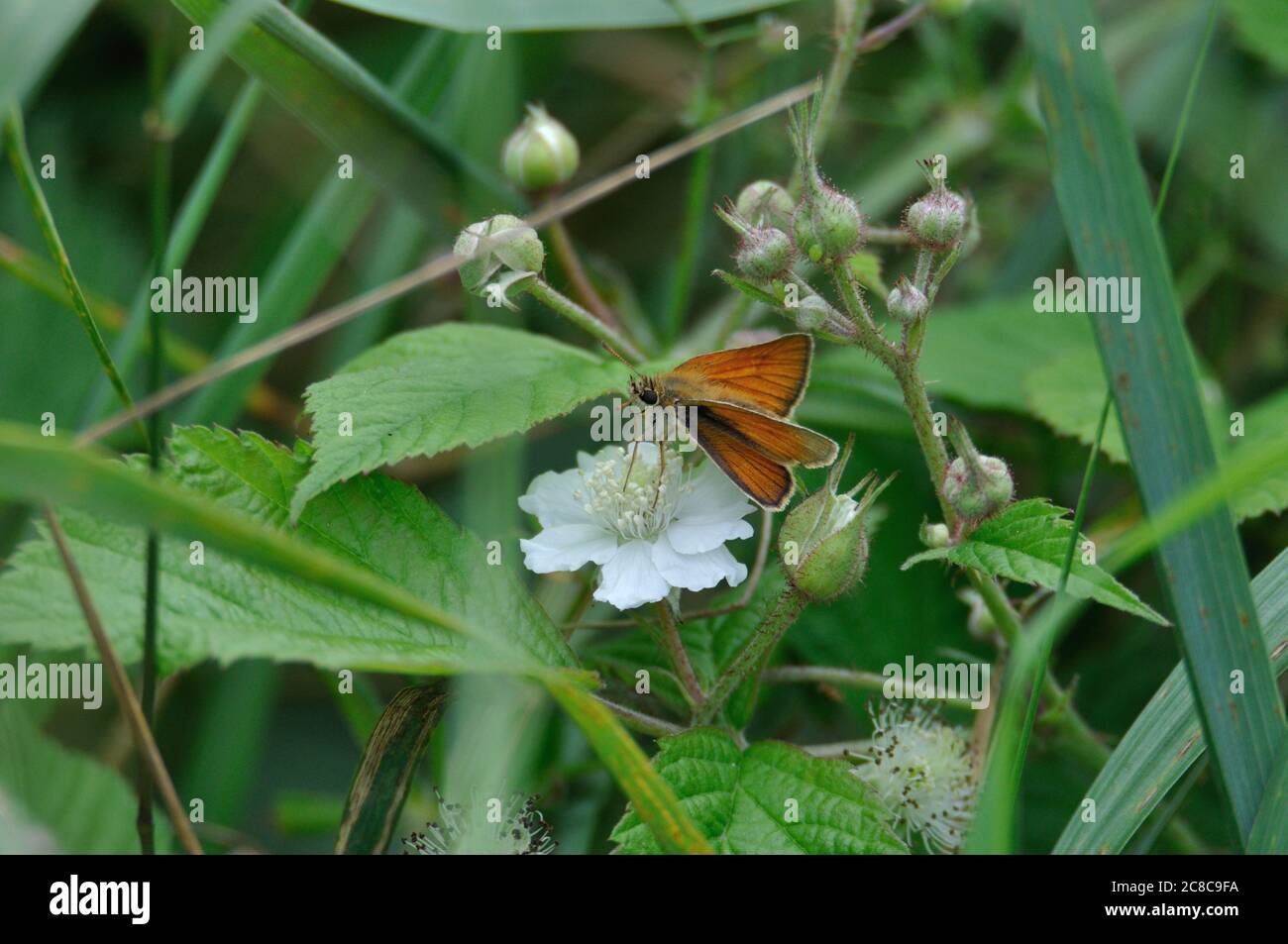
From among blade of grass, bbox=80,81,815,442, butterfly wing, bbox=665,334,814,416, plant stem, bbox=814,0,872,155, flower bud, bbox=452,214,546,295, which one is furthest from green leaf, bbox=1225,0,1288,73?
flower bud, bbox=452,214,546,295

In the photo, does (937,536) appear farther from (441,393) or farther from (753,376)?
(441,393)

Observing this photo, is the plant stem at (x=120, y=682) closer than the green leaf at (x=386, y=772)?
Yes

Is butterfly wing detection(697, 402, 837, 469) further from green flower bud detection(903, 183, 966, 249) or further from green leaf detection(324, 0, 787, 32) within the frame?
green leaf detection(324, 0, 787, 32)

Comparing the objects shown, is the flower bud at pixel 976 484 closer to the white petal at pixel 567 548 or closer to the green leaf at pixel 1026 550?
the green leaf at pixel 1026 550

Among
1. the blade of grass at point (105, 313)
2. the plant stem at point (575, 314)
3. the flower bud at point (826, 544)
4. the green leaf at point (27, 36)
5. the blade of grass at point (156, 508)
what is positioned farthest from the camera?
the blade of grass at point (105, 313)

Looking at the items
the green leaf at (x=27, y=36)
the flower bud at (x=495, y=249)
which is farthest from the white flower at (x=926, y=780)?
the green leaf at (x=27, y=36)
